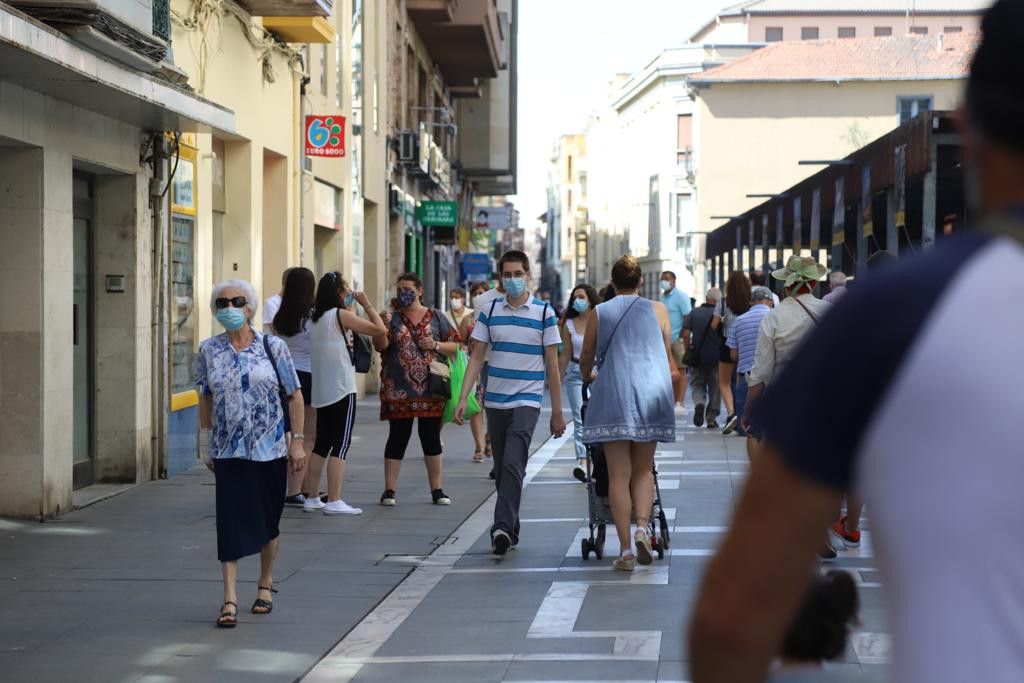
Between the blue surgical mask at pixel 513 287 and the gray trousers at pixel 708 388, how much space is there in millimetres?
10832

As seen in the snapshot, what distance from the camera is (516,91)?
58.5 m

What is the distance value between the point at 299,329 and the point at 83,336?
2.58m

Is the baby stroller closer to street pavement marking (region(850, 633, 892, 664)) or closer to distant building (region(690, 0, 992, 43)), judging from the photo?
street pavement marking (region(850, 633, 892, 664))

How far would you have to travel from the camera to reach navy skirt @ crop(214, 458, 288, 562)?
25.4 feet

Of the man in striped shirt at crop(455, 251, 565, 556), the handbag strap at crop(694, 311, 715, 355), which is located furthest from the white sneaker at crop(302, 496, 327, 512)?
the handbag strap at crop(694, 311, 715, 355)

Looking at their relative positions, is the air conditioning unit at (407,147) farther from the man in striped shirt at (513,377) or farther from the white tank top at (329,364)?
the man in striped shirt at (513,377)

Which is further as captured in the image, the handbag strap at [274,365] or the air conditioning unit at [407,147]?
the air conditioning unit at [407,147]

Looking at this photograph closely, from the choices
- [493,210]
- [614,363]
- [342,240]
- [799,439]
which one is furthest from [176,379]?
[493,210]

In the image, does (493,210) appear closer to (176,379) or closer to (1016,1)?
(176,379)

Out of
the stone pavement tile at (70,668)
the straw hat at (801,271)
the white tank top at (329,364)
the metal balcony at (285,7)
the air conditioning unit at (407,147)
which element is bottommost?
the stone pavement tile at (70,668)

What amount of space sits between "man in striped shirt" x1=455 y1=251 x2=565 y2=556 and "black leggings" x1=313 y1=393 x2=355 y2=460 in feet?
5.15

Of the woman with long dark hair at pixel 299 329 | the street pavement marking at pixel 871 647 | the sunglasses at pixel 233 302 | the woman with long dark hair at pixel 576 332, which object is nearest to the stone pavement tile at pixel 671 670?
the street pavement marking at pixel 871 647

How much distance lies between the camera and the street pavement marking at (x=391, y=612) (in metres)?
6.82

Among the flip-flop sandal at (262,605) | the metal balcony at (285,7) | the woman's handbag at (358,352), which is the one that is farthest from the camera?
the metal balcony at (285,7)
